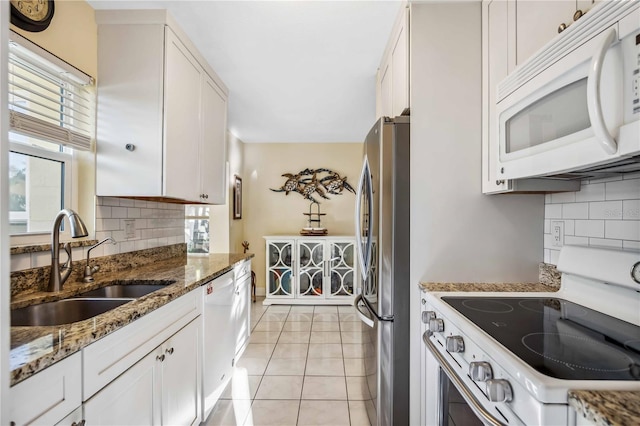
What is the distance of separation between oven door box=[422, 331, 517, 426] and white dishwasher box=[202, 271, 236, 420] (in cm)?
120

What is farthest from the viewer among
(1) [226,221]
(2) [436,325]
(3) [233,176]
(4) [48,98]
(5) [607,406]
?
(3) [233,176]

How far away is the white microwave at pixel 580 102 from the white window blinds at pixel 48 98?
2024 mm

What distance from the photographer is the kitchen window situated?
4.61 feet

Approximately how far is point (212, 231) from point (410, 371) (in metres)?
3.33

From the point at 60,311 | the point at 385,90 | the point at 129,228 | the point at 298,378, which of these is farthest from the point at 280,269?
the point at 60,311

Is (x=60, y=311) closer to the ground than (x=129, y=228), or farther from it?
closer to the ground

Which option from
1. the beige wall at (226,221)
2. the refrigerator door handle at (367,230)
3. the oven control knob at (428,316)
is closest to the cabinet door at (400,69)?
the refrigerator door handle at (367,230)

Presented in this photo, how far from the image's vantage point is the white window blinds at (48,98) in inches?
54.5

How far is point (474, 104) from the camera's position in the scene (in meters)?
1.64

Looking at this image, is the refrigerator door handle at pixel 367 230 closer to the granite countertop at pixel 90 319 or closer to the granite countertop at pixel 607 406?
the granite countertop at pixel 90 319

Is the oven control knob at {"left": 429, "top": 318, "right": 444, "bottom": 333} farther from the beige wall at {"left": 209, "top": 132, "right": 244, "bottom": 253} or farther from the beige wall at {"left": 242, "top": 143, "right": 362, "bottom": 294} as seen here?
the beige wall at {"left": 242, "top": 143, "right": 362, "bottom": 294}

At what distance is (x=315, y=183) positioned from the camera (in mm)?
4922

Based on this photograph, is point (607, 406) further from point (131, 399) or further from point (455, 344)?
point (131, 399)

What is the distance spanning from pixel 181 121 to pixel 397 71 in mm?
1347
